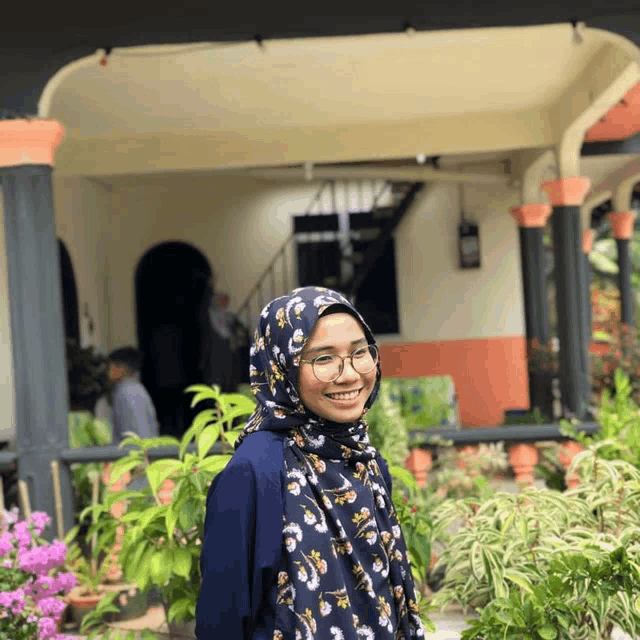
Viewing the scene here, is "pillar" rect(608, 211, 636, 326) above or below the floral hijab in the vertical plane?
above

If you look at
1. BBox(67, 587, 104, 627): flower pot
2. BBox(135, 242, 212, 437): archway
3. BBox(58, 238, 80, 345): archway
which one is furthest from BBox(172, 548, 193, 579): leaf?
BBox(135, 242, 212, 437): archway

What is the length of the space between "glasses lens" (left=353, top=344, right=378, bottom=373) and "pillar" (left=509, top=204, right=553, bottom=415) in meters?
11.3

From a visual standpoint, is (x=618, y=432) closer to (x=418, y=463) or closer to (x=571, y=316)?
(x=418, y=463)

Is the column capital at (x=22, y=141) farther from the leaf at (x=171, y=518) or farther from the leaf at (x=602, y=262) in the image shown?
the leaf at (x=602, y=262)

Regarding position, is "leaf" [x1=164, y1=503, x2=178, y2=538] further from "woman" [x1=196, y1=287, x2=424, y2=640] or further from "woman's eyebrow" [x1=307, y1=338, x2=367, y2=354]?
"woman's eyebrow" [x1=307, y1=338, x2=367, y2=354]

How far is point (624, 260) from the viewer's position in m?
17.4

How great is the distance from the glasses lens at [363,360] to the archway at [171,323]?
41.6 ft

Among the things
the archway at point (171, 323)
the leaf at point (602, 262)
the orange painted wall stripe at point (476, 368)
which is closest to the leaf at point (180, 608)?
the archway at point (171, 323)

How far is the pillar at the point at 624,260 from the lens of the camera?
664 inches

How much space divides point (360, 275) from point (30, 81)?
9.76 metres

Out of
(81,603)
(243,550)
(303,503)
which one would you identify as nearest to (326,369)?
(303,503)

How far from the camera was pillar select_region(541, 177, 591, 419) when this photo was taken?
9898mm

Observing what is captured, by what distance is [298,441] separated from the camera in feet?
8.05

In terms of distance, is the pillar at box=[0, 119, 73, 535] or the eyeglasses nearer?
the eyeglasses
